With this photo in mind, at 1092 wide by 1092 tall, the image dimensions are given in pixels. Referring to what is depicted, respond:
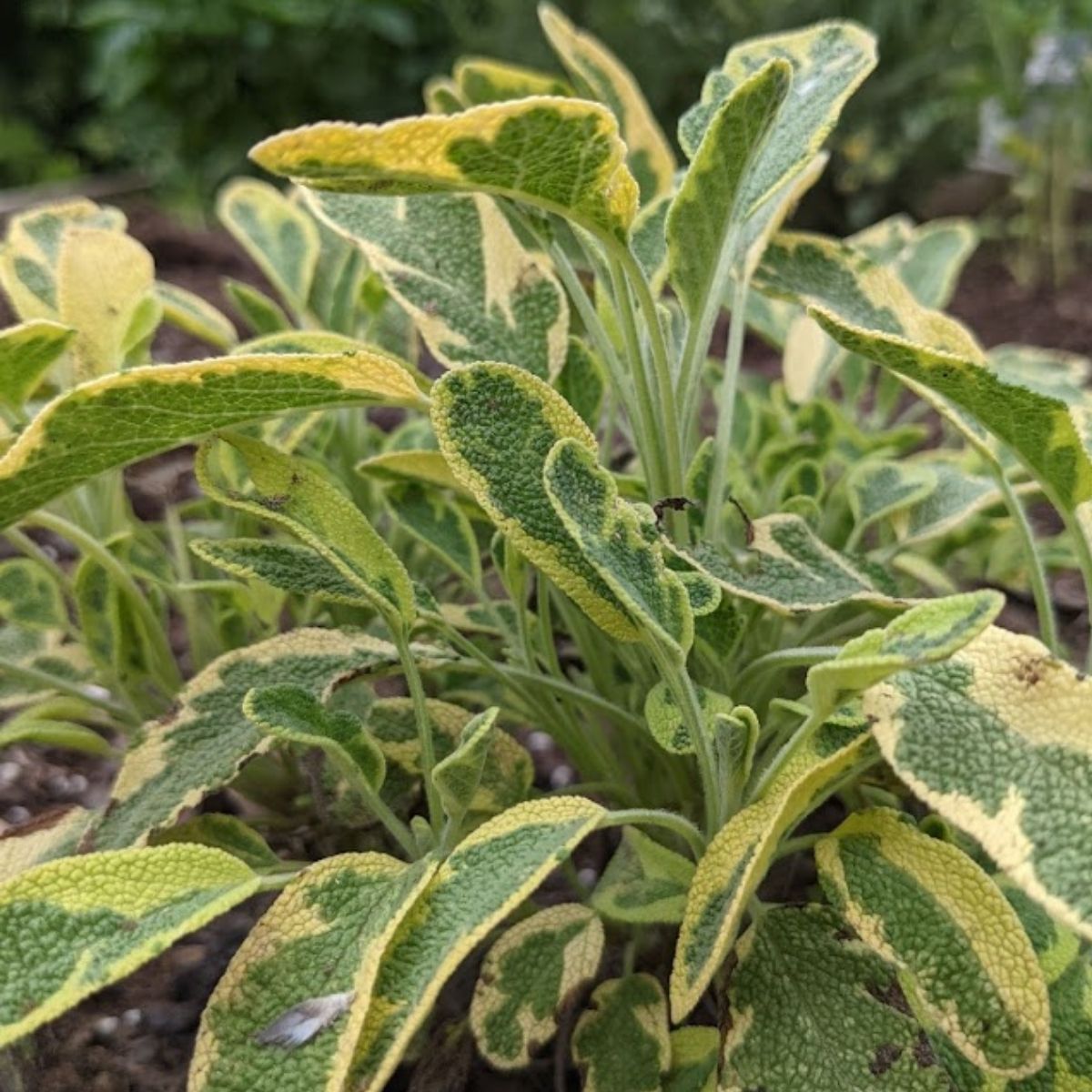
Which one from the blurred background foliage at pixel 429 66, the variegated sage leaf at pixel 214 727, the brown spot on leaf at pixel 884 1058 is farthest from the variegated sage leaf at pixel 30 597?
the blurred background foliage at pixel 429 66

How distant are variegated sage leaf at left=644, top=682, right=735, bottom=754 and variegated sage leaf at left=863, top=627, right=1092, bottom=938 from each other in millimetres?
89

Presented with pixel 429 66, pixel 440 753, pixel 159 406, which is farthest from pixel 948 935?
pixel 429 66

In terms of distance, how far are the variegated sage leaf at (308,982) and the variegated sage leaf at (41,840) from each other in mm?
156

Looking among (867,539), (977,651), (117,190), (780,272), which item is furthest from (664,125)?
(977,651)

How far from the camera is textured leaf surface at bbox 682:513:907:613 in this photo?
60 centimetres

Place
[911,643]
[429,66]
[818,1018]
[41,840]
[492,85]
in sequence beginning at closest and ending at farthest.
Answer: [911,643] → [818,1018] → [41,840] → [492,85] → [429,66]

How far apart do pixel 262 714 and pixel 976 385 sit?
13.1 inches

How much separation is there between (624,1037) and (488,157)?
1.31 ft

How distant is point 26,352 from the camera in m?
0.60

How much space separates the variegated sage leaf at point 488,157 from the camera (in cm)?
44

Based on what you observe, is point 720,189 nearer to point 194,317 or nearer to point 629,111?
point 629,111

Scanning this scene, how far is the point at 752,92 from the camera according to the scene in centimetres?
52

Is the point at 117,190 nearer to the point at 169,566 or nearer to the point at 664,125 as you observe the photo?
the point at 664,125

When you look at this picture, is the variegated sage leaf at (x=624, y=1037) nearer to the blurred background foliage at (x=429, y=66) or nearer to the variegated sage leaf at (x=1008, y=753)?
the variegated sage leaf at (x=1008, y=753)
